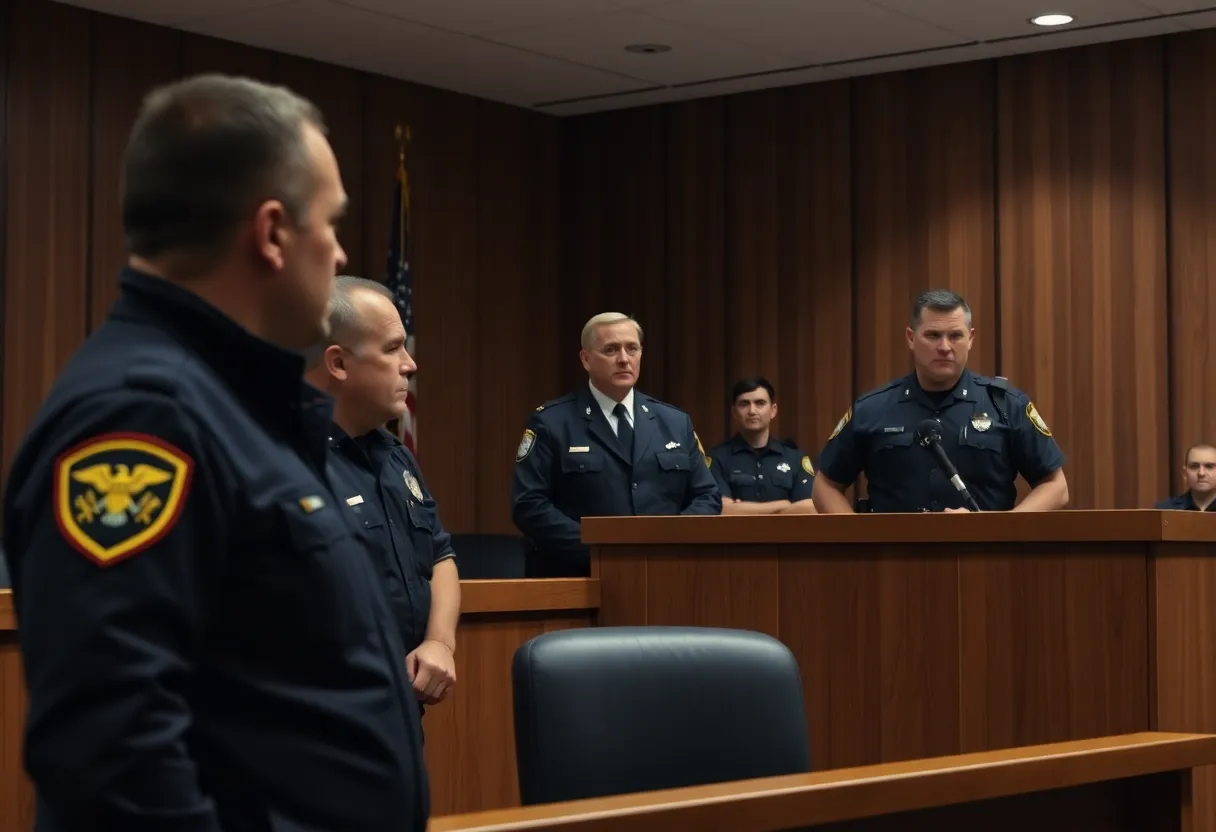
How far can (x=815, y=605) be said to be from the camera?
13.1 ft

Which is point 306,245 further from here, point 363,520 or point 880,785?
point 363,520

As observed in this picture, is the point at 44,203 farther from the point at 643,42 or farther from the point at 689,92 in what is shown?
the point at 689,92

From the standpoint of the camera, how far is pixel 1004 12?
7.32 metres

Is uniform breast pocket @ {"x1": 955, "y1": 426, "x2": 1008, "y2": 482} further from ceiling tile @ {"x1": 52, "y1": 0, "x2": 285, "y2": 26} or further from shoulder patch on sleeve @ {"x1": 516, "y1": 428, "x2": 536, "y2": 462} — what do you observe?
ceiling tile @ {"x1": 52, "y1": 0, "x2": 285, "y2": 26}

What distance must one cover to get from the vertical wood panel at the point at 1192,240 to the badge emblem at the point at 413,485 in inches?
212

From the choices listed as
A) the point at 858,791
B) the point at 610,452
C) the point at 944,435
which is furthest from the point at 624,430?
the point at 858,791

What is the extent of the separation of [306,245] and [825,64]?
7.22 metres

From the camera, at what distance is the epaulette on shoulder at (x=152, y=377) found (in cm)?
127

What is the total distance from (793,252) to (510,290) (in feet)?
5.32

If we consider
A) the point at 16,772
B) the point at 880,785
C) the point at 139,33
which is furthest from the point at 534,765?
the point at 139,33

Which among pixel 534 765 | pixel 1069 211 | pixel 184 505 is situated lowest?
pixel 534 765

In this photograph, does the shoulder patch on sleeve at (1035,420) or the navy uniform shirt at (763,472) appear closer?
the shoulder patch on sleeve at (1035,420)

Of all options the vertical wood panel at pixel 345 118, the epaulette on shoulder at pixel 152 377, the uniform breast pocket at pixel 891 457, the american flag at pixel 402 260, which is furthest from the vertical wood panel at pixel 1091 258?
the epaulette on shoulder at pixel 152 377

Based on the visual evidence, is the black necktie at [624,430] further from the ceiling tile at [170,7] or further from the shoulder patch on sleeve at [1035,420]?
the ceiling tile at [170,7]
